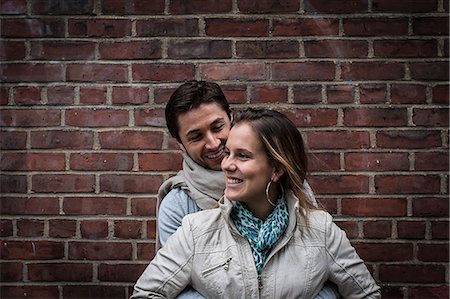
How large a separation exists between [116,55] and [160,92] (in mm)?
267

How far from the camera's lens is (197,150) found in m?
2.73

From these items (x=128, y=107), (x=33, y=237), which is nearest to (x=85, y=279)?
(x=33, y=237)

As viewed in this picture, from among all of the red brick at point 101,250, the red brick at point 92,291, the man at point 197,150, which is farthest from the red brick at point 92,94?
the red brick at point 92,291

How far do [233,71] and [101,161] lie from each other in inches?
29.3

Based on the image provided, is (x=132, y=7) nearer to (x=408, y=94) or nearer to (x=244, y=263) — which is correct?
(x=408, y=94)

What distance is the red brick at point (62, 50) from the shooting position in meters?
3.46

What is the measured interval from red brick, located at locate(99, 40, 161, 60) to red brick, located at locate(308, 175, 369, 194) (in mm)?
939

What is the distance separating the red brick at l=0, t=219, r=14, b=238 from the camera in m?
3.51

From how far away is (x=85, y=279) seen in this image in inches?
138

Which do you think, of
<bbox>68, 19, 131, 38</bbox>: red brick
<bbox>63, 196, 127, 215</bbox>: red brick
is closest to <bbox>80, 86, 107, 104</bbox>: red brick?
<bbox>68, 19, 131, 38</bbox>: red brick

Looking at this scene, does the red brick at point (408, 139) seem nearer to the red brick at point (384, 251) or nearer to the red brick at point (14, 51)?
the red brick at point (384, 251)

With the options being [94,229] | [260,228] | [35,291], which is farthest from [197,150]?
[35,291]

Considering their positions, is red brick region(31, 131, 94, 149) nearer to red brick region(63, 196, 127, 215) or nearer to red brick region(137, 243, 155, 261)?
red brick region(63, 196, 127, 215)

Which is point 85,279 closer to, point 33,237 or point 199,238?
point 33,237
